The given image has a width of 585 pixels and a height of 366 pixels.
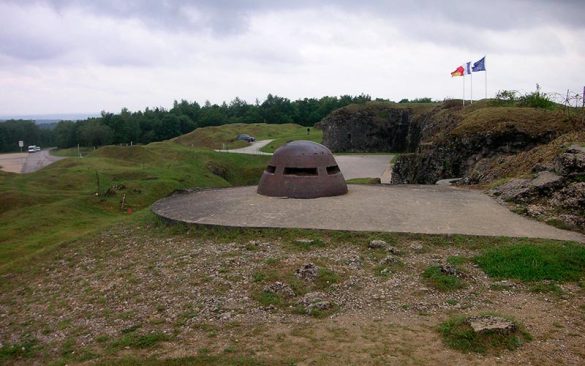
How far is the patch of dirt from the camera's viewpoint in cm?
765

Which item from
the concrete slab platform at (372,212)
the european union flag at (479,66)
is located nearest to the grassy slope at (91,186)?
the concrete slab platform at (372,212)

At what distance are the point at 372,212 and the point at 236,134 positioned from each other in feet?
215

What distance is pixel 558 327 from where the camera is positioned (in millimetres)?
8000

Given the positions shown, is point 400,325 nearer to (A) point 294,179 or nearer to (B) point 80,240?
(A) point 294,179

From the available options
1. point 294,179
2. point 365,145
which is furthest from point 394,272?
point 365,145

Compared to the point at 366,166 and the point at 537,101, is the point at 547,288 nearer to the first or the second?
the point at 537,101

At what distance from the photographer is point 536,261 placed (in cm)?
1028

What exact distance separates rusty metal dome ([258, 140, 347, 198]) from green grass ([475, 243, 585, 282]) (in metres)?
6.33

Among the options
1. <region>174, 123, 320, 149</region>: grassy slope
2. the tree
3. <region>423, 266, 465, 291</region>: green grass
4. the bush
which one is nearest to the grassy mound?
the bush

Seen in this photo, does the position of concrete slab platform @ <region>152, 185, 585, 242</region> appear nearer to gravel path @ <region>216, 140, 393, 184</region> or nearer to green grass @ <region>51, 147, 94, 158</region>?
gravel path @ <region>216, 140, 393, 184</region>

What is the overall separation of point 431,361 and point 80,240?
11.8m

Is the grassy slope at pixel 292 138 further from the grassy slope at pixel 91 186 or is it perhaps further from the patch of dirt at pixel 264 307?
the patch of dirt at pixel 264 307

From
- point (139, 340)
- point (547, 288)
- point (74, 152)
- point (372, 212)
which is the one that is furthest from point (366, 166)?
point (74, 152)

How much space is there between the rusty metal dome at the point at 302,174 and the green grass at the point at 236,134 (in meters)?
48.2
